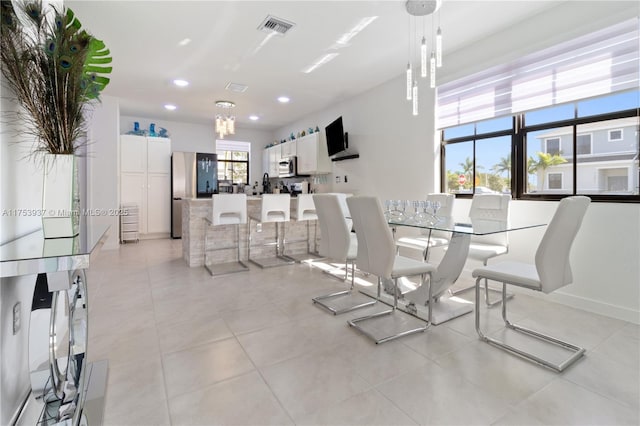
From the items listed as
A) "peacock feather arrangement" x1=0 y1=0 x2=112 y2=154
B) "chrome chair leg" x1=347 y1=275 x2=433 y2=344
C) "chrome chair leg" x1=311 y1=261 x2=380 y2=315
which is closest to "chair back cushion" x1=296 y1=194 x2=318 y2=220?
"chrome chair leg" x1=311 y1=261 x2=380 y2=315

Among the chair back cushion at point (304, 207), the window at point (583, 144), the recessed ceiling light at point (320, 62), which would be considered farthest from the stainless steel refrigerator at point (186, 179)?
the window at point (583, 144)

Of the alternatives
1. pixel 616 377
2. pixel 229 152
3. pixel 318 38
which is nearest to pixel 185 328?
pixel 616 377

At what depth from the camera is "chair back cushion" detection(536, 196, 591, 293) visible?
1.82 metres

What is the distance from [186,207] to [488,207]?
394 cm

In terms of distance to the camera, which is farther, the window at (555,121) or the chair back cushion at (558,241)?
the window at (555,121)

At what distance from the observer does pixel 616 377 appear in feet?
5.67

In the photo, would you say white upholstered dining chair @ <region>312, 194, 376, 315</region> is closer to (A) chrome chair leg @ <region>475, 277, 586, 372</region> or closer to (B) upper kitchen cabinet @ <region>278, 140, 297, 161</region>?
(A) chrome chair leg @ <region>475, 277, 586, 372</region>

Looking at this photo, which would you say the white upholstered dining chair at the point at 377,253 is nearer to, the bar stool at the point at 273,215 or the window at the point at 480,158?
the window at the point at 480,158

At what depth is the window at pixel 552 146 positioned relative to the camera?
118 inches

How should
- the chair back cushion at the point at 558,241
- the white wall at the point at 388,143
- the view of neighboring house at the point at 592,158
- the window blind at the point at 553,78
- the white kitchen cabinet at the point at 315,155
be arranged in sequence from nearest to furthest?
the chair back cushion at the point at 558,241 < the window blind at the point at 553,78 < the view of neighboring house at the point at 592,158 < the white wall at the point at 388,143 < the white kitchen cabinet at the point at 315,155

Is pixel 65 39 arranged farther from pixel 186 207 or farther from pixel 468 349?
pixel 186 207

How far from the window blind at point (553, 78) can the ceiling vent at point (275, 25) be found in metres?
2.05

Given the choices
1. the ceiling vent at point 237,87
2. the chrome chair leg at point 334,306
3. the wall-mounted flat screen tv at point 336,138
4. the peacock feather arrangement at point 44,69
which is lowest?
the chrome chair leg at point 334,306

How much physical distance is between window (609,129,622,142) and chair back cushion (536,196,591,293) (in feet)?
4.17
